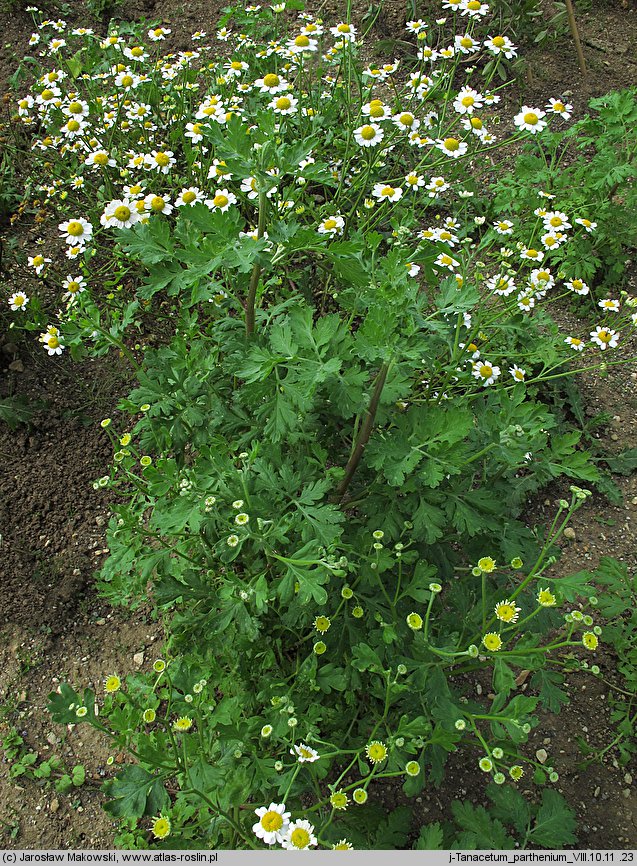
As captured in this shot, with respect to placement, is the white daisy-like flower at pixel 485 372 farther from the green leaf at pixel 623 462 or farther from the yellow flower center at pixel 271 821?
the yellow flower center at pixel 271 821

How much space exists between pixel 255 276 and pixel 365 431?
537 millimetres

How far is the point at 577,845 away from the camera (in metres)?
2.06

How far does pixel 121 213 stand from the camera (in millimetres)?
2172

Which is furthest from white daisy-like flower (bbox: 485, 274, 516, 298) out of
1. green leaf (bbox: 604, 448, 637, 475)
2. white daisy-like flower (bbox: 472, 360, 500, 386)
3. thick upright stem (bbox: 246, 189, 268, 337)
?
thick upright stem (bbox: 246, 189, 268, 337)

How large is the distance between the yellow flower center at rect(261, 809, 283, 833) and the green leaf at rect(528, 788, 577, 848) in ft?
2.73

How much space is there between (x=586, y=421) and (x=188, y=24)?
12.8ft

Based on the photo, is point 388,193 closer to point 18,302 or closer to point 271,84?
point 271,84

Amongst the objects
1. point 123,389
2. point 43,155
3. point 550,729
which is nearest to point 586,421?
point 550,729

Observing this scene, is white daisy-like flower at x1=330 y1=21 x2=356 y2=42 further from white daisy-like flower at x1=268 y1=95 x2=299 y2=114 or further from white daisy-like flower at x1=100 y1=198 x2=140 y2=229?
white daisy-like flower at x1=100 y1=198 x2=140 y2=229

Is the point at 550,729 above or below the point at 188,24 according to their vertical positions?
below

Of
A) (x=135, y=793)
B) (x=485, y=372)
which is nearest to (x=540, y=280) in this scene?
(x=485, y=372)

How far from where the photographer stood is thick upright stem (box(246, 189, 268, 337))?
171 cm

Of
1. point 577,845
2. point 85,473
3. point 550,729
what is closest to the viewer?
point 577,845
